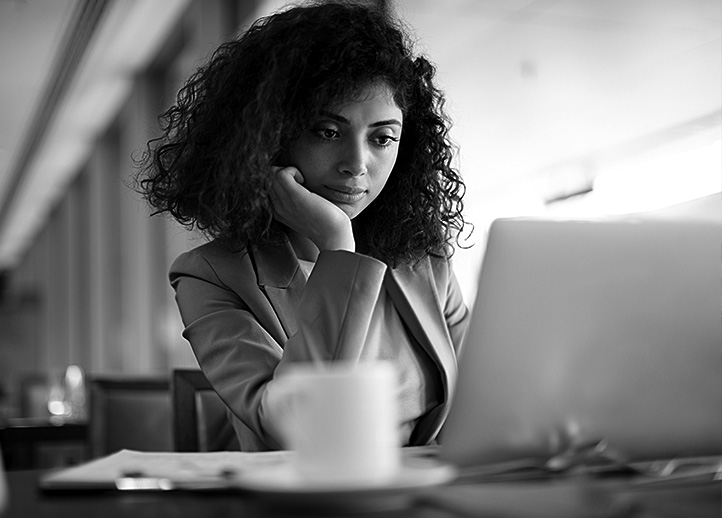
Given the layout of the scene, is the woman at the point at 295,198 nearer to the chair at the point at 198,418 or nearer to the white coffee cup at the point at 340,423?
the chair at the point at 198,418

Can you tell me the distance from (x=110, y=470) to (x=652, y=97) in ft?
12.5

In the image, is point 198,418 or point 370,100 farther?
point 198,418

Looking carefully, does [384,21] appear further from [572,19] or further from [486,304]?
[572,19]

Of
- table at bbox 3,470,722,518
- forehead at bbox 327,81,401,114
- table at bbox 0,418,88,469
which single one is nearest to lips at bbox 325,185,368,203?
forehead at bbox 327,81,401,114

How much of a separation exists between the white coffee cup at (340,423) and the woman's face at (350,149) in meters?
0.73

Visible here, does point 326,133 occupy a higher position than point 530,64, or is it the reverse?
point 530,64

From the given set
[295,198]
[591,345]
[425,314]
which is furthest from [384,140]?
[591,345]

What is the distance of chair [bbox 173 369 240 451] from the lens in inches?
67.0

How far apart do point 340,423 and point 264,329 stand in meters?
0.70

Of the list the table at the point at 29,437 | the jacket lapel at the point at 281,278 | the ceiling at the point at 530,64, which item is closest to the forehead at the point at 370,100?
the jacket lapel at the point at 281,278

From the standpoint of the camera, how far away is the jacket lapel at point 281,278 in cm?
132

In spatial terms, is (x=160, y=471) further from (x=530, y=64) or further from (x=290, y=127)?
(x=530, y=64)

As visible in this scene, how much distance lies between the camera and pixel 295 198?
1.26 metres

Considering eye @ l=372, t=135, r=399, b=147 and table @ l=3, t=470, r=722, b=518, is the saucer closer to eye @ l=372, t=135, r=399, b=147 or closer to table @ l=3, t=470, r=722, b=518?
table @ l=3, t=470, r=722, b=518
